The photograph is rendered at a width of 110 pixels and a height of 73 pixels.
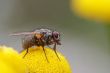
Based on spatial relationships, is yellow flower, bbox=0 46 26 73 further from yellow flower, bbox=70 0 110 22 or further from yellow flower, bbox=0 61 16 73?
yellow flower, bbox=70 0 110 22

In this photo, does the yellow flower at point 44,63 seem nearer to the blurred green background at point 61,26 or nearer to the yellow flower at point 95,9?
the yellow flower at point 95,9

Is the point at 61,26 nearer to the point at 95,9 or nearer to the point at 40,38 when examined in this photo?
the point at 95,9

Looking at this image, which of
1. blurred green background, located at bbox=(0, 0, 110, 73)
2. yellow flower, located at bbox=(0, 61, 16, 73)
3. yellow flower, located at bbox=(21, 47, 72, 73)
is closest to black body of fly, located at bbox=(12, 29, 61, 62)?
yellow flower, located at bbox=(21, 47, 72, 73)

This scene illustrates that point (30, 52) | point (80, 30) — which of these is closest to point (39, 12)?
point (80, 30)

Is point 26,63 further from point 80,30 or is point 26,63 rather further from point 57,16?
point 57,16

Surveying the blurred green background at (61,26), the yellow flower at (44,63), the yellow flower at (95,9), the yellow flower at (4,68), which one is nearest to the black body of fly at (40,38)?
the yellow flower at (44,63)

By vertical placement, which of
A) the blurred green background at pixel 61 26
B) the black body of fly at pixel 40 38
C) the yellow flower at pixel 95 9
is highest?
the yellow flower at pixel 95 9
